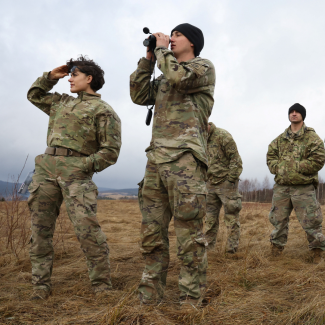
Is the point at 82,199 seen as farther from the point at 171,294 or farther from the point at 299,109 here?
the point at 299,109

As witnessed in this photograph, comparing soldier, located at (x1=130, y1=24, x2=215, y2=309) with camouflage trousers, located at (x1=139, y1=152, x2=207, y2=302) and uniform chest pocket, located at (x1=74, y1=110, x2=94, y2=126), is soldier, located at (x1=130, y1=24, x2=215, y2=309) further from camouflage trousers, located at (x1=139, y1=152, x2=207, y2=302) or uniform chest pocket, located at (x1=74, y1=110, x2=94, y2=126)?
uniform chest pocket, located at (x1=74, y1=110, x2=94, y2=126)

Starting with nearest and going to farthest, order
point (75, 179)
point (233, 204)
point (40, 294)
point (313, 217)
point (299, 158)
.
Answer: point (40, 294)
point (75, 179)
point (313, 217)
point (299, 158)
point (233, 204)

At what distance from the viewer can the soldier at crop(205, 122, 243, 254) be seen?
511 centimetres

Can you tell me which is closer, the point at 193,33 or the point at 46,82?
the point at 193,33

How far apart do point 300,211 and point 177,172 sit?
288cm

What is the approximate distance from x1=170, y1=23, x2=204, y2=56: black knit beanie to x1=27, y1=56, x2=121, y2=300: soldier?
3.57 ft

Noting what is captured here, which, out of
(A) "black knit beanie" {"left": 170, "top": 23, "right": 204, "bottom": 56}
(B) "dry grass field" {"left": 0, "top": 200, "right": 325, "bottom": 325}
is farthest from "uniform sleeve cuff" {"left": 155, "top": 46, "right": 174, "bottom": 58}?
(B) "dry grass field" {"left": 0, "top": 200, "right": 325, "bottom": 325}

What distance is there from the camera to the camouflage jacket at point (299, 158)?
4.36 meters

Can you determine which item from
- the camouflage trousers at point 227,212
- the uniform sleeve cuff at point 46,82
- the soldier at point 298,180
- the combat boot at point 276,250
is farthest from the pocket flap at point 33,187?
the combat boot at point 276,250

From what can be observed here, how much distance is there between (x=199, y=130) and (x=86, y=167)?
46.3 inches

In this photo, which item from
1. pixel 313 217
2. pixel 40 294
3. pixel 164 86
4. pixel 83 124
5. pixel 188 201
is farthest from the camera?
pixel 313 217

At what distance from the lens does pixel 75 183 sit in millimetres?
2850

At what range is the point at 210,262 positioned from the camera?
421cm

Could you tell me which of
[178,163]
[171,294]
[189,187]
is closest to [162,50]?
[178,163]
